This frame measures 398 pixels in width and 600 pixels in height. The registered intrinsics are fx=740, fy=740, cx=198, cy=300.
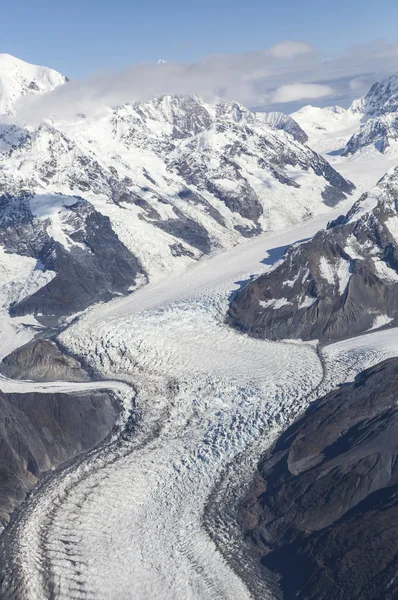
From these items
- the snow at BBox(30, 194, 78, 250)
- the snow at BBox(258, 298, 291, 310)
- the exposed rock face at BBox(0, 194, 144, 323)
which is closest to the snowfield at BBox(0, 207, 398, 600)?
the snow at BBox(258, 298, 291, 310)

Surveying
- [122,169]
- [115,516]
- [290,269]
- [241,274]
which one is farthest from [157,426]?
[122,169]

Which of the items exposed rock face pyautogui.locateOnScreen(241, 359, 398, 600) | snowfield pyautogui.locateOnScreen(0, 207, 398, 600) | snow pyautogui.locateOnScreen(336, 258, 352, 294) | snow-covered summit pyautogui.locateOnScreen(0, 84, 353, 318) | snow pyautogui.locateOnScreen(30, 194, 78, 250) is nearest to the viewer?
exposed rock face pyautogui.locateOnScreen(241, 359, 398, 600)

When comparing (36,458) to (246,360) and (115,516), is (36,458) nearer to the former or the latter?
(115,516)

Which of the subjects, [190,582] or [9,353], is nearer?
[190,582]

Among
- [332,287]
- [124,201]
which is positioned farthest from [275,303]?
[124,201]

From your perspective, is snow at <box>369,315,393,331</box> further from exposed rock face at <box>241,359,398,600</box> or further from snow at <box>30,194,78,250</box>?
snow at <box>30,194,78,250</box>

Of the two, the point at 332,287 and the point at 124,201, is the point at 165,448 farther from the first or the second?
the point at 124,201

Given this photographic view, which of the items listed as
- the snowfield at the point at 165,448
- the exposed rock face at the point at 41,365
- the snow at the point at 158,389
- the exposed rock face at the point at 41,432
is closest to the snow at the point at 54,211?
the snow at the point at 158,389
